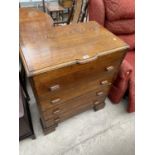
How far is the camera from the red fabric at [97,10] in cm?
140

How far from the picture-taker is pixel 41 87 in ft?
2.90

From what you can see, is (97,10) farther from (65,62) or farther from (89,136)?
(89,136)

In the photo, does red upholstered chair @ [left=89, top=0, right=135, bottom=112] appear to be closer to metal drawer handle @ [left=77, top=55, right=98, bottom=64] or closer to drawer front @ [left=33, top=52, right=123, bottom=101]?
drawer front @ [left=33, top=52, right=123, bottom=101]

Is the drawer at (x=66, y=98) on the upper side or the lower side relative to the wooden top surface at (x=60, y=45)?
lower

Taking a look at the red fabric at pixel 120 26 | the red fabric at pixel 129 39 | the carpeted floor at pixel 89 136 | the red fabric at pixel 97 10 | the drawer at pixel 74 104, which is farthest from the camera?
the red fabric at pixel 129 39

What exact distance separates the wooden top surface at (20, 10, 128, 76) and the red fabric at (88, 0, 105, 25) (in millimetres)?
289

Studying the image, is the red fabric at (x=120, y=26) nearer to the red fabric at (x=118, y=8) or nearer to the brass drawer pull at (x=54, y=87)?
the red fabric at (x=118, y=8)

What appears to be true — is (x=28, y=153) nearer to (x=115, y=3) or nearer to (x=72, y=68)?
(x=72, y=68)

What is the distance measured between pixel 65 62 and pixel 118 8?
94cm

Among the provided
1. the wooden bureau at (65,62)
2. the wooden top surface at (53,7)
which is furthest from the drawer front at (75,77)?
the wooden top surface at (53,7)

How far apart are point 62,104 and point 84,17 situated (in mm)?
1015

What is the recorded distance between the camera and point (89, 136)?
1396 millimetres

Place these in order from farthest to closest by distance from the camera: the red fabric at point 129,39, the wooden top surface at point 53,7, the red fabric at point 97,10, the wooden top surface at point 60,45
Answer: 1. the wooden top surface at point 53,7
2. the red fabric at point 129,39
3. the red fabric at point 97,10
4. the wooden top surface at point 60,45
